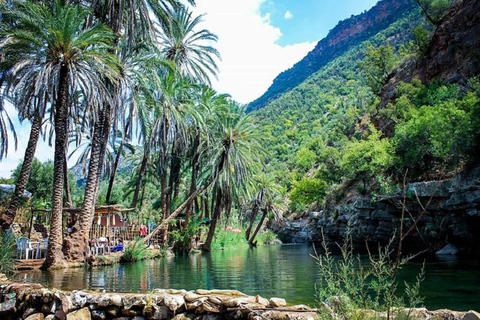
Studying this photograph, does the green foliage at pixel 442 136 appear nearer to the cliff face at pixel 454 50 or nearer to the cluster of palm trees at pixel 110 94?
the cliff face at pixel 454 50

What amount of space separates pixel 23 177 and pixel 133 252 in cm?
766

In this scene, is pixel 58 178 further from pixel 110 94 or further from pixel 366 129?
pixel 366 129

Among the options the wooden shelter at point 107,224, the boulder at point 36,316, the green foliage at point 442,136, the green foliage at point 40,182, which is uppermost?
the green foliage at point 40,182

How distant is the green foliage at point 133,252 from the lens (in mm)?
20594

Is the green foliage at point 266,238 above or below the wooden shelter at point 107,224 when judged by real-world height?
below

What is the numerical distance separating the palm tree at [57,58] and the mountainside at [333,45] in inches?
5035

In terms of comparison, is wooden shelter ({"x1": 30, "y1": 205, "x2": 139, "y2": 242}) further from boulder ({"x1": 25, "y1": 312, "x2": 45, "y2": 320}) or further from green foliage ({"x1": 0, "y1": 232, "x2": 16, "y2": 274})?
boulder ({"x1": 25, "y1": 312, "x2": 45, "y2": 320})

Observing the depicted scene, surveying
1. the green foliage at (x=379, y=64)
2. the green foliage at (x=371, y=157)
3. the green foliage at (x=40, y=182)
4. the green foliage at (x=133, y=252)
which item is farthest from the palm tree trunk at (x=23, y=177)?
the green foliage at (x=379, y=64)

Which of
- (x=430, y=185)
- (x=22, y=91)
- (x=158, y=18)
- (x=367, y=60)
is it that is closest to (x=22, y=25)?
(x=22, y=91)

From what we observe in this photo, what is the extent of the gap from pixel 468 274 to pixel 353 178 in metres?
26.7

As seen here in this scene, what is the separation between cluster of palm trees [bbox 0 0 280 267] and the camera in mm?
14836

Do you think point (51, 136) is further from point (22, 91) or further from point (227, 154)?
point (227, 154)

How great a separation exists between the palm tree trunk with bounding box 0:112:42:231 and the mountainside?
423ft

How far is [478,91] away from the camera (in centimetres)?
1961
